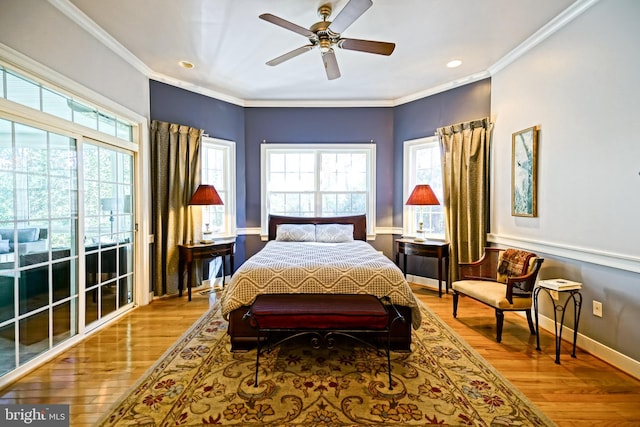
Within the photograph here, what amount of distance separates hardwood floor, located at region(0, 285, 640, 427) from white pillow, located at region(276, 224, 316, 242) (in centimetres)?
171

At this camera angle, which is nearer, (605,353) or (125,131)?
(605,353)

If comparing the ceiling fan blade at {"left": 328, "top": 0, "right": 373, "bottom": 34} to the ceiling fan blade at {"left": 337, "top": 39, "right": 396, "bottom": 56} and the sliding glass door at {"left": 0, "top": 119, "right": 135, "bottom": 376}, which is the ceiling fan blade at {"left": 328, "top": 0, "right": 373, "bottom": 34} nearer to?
the ceiling fan blade at {"left": 337, "top": 39, "right": 396, "bottom": 56}

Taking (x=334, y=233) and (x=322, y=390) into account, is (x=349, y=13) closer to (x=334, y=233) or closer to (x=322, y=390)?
(x=322, y=390)

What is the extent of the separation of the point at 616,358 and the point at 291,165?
14.8ft

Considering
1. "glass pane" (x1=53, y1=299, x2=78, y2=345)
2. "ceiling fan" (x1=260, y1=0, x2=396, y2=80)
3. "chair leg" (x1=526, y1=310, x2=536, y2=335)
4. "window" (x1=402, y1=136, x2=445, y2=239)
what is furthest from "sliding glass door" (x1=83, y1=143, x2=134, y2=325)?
"chair leg" (x1=526, y1=310, x2=536, y2=335)

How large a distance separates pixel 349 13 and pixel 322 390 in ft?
9.02

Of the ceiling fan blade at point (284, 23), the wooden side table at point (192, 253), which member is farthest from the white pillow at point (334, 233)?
the ceiling fan blade at point (284, 23)

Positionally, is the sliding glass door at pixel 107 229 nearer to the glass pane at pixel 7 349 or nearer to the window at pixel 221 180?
the glass pane at pixel 7 349

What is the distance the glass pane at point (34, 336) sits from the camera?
7.52 feet

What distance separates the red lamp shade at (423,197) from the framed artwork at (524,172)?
Result: 38.5 inches

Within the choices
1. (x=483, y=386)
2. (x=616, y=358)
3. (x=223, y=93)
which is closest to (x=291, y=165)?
(x=223, y=93)

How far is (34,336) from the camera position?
2.39m

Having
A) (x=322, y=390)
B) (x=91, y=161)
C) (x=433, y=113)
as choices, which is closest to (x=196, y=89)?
(x=91, y=161)

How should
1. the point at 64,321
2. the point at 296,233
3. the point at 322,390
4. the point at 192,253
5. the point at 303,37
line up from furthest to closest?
the point at 296,233, the point at 192,253, the point at 303,37, the point at 64,321, the point at 322,390
